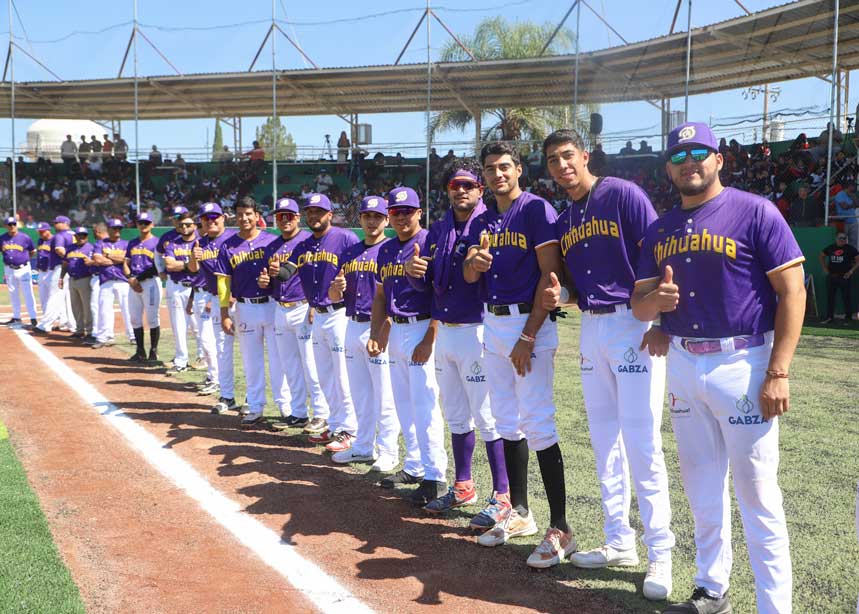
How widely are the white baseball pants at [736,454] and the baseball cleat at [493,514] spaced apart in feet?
4.59

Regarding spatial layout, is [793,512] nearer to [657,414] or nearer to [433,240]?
[657,414]

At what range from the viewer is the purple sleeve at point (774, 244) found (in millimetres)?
3148

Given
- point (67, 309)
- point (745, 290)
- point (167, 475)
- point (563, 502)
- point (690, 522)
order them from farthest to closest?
1. point (67, 309)
2. point (167, 475)
3. point (690, 522)
4. point (563, 502)
5. point (745, 290)

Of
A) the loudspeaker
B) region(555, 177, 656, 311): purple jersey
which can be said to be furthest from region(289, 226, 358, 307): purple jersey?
the loudspeaker

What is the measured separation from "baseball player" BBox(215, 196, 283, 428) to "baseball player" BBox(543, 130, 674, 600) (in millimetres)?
4288

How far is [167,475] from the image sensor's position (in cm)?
579

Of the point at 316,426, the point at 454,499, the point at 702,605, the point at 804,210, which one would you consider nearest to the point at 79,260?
the point at 316,426

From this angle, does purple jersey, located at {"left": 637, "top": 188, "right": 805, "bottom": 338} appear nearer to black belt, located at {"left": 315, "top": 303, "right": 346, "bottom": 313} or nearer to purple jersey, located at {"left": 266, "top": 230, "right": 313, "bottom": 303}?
black belt, located at {"left": 315, "top": 303, "right": 346, "bottom": 313}

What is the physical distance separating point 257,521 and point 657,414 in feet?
8.51

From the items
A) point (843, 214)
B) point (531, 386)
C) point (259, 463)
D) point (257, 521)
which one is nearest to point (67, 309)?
point (259, 463)

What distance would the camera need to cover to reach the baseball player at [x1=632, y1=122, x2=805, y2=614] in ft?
10.3

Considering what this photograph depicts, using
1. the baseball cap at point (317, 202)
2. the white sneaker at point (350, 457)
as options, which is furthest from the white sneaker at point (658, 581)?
the baseball cap at point (317, 202)

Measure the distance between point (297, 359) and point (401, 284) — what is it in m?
2.49

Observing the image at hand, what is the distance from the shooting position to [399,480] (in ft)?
18.4
